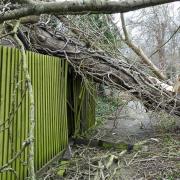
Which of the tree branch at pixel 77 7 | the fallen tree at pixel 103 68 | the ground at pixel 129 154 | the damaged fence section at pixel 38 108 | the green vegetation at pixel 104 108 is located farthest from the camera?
the green vegetation at pixel 104 108

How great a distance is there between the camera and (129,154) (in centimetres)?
670

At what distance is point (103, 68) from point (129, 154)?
82.7 inches

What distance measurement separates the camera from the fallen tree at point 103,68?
7227 millimetres

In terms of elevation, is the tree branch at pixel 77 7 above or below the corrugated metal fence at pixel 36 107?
above

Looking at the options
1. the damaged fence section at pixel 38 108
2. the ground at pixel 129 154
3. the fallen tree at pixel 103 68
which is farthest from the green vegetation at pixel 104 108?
the fallen tree at pixel 103 68

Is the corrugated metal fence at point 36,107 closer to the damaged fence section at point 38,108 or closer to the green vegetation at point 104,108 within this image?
the damaged fence section at point 38,108

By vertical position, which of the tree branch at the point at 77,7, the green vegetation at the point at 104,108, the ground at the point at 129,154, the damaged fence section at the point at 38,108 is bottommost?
the ground at the point at 129,154

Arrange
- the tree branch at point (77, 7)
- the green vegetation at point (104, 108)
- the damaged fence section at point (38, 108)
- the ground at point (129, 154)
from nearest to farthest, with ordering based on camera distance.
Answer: the tree branch at point (77, 7)
the damaged fence section at point (38, 108)
the ground at point (129, 154)
the green vegetation at point (104, 108)

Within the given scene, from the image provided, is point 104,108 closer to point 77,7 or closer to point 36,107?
point 36,107

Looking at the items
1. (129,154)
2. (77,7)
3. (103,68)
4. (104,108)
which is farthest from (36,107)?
(104,108)

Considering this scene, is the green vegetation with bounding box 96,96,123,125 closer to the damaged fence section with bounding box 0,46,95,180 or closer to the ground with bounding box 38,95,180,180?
the ground with bounding box 38,95,180,180

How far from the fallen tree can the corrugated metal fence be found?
0.59 m

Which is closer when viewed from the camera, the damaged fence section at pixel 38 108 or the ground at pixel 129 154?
the damaged fence section at pixel 38 108

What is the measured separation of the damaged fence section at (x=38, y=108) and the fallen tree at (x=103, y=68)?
474 mm
